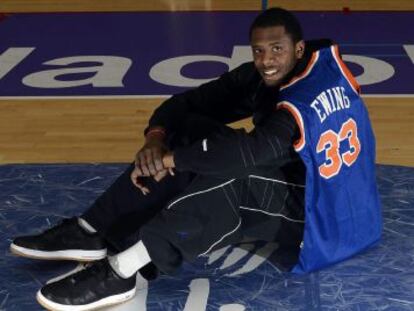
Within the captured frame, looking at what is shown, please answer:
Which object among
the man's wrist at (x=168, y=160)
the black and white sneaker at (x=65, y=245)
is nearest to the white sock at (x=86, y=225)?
the black and white sneaker at (x=65, y=245)

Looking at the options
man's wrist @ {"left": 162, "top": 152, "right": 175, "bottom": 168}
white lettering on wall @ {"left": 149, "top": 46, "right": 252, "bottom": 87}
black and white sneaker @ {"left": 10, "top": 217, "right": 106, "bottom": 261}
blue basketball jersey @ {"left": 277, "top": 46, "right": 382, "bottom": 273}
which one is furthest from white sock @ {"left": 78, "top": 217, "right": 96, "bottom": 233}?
white lettering on wall @ {"left": 149, "top": 46, "right": 252, "bottom": 87}

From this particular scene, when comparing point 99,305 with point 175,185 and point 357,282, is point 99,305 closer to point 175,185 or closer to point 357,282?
point 175,185

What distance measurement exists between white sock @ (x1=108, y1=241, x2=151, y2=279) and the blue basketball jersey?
47 centimetres

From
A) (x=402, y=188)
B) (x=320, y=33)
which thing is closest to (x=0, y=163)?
(x=402, y=188)

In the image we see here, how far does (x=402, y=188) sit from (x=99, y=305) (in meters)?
1.36

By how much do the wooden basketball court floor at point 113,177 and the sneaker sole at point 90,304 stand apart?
3 cm

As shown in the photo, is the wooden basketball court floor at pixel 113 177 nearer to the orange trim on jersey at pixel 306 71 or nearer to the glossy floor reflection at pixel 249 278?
the glossy floor reflection at pixel 249 278

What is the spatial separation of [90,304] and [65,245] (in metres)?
0.32

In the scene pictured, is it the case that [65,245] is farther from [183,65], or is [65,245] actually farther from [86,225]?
[183,65]

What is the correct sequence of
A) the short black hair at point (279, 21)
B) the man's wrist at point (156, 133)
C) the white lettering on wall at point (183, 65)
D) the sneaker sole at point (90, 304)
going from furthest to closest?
the white lettering on wall at point (183, 65)
the man's wrist at point (156, 133)
the short black hair at point (279, 21)
the sneaker sole at point (90, 304)

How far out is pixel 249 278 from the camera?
271cm

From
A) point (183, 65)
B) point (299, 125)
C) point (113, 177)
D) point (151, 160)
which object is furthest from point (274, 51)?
point (183, 65)

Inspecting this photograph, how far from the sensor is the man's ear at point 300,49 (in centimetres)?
260

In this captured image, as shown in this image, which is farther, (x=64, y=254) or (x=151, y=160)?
(x=64, y=254)
